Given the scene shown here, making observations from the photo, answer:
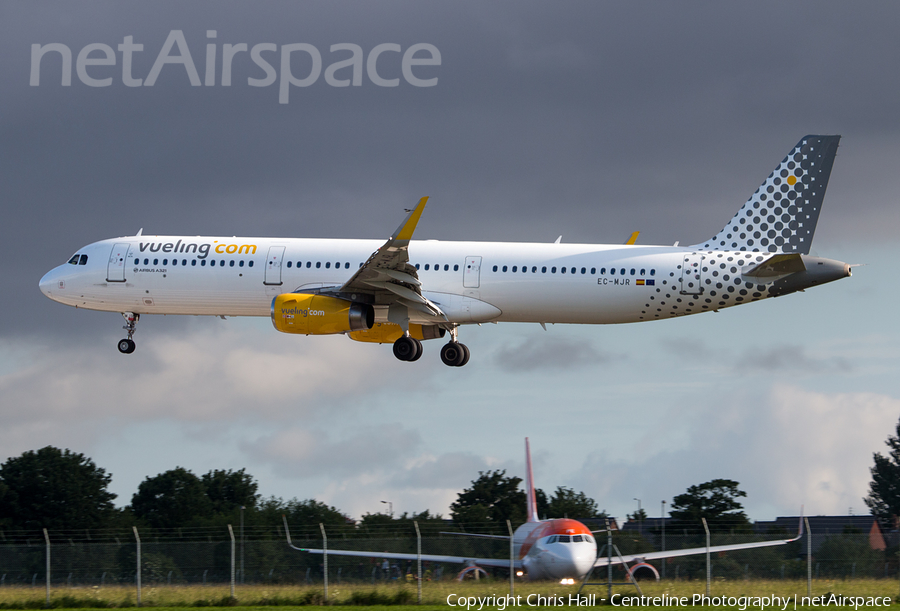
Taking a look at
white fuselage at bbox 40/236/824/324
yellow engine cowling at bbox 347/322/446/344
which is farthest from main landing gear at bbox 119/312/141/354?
yellow engine cowling at bbox 347/322/446/344

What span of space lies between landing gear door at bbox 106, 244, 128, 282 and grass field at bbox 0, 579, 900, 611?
20.1m

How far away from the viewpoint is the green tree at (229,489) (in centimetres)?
9488

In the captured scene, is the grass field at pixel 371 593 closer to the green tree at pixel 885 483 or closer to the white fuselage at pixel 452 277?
the white fuselage at pixel 452 277

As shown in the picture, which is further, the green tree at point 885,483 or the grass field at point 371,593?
the green tree at point 885,483

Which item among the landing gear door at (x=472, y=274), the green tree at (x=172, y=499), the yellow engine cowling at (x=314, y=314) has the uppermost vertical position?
the landing gear door at (x=472, y=274)

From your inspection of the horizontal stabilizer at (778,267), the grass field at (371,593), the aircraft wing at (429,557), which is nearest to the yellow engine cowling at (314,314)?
the aircraft wing at (429,557)

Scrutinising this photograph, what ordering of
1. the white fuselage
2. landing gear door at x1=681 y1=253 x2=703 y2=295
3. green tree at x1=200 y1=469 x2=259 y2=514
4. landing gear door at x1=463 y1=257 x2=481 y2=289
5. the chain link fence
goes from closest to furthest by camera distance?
the chain link fence, landing gear door at x1=681 y1=253 x2=703 y2=295, the white fuselage, landing gear door at x1=463 y1=257 x2=481 y2=289, green tree at x1=200 y1=469 x2=259 y2=514

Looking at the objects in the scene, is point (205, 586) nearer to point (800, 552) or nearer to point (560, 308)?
point (800, 552)

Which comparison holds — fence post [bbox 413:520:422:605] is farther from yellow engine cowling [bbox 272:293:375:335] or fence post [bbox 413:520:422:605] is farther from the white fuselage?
the white fuselage

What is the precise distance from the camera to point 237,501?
315ft

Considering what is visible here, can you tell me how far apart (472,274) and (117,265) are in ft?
49.7

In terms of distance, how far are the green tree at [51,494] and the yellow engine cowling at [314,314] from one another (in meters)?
40.5

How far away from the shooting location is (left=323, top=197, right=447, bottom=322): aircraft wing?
41312 millimetres

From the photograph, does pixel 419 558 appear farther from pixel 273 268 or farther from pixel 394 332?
pixel 394 332
